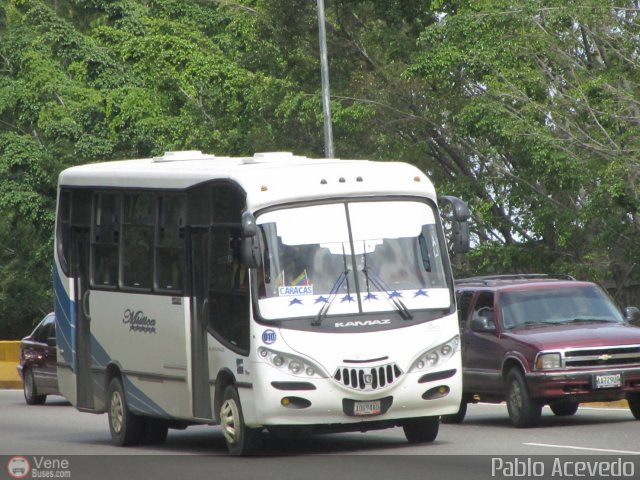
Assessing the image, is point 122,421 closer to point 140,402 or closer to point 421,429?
point 140,402

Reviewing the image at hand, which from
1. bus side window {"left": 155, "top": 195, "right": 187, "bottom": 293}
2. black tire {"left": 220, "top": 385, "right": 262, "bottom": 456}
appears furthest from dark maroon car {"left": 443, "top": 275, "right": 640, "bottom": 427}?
bus side window {"left": 155, "top": 195, "right": 187, "bottom": 293}

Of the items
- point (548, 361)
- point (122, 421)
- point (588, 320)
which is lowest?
point (122, 421)

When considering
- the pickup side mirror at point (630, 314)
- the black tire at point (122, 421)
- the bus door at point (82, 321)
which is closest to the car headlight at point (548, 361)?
the pickup side mirror at point (630, 314)

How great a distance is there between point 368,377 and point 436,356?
84 centimetres

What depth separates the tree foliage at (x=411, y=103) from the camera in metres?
30.0

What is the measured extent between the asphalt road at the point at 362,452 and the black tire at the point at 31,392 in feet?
25.1

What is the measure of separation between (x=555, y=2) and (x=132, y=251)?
15.8 metres

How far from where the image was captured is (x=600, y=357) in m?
16.9

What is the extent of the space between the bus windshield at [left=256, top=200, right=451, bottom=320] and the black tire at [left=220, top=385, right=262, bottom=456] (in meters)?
0.99

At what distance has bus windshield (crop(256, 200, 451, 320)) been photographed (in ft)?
47.7

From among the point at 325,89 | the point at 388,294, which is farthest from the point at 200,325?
the point at 325,89

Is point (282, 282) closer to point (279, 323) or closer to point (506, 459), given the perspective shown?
point (279, 323)

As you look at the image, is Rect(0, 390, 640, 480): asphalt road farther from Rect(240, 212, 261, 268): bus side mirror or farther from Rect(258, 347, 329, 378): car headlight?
Rect(240, 212, 261, 268): bus side mirror

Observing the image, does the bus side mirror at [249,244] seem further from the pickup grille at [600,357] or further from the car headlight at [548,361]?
the pickup grille at [600,357]
